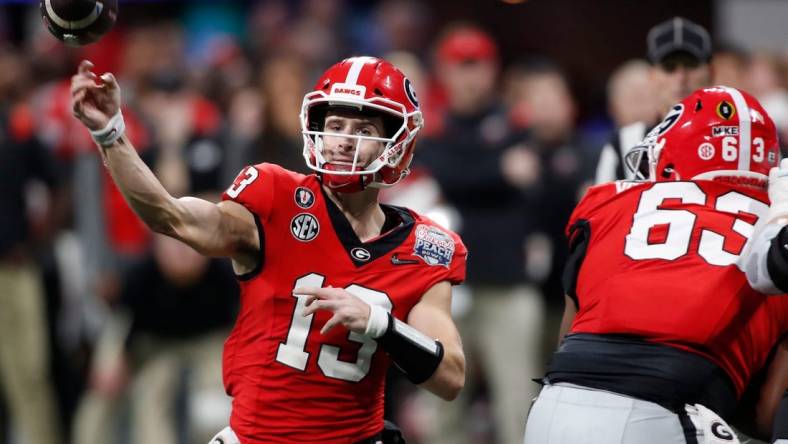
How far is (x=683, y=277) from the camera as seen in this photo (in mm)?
4062

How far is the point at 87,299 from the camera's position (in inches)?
359

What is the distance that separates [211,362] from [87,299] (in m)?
1.68

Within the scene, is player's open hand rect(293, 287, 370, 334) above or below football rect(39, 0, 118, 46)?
below

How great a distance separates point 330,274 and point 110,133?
87 cm

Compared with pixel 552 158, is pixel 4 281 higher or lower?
lower

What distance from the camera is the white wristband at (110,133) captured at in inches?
152

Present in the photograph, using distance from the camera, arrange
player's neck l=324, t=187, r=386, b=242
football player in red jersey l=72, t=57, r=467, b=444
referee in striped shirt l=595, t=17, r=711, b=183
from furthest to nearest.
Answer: referee in striped shirt l=595, t=17, r=711, b=183
player's neck l=324, t=187, r=386, b=242
football player in red jersey l=72, t=57, r=467, b=444

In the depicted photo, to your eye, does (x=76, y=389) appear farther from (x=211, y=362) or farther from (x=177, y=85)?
(x=177, y=85)

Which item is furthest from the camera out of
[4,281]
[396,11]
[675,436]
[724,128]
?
[396,11]

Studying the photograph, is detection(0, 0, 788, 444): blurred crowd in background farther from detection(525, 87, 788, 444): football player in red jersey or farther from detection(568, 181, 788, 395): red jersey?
detection(568, 181, 788, 395): red jersey

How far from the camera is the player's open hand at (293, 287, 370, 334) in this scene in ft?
12.8

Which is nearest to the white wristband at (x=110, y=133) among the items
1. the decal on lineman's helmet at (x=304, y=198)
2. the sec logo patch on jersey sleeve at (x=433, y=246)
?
the decal on lineman's helmet at (x=304, y=198)

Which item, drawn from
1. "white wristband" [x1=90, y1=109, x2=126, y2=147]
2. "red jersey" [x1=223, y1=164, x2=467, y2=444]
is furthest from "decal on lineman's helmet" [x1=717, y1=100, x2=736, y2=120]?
"white wristband" [x1=90, y1=109, x2=126, y2=147]

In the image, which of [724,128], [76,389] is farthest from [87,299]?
[724,128]
